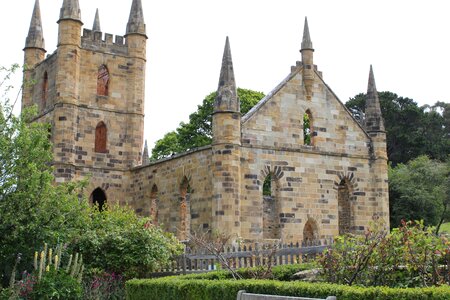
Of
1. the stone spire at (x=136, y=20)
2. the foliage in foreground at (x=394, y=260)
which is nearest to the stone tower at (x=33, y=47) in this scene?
the stone spire at (x=136, y=20)

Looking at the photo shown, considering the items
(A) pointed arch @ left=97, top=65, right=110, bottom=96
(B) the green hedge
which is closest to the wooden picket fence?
(B) the green hedge

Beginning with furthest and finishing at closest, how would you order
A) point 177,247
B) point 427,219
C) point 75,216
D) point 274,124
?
point 427,219 < point 274,124 < point 177,247 < point 75,216

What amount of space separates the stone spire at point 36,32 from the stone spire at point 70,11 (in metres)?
5.33

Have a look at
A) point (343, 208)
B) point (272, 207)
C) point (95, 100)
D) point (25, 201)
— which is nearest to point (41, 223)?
point (25, 201)

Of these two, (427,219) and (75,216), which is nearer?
(75,216)

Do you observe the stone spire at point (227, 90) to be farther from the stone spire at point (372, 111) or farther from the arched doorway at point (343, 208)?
the stone spire at point (372, 111)

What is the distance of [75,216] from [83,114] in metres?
16.1

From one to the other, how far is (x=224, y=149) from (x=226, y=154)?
0.23 meters

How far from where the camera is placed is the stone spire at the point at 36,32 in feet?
133

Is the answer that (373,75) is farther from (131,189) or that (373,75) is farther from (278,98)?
(131,189)

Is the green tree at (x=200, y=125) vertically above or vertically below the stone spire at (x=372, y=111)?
above

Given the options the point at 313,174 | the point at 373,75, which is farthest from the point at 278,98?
the point at 373,75

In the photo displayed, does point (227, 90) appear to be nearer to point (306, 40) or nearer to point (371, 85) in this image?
point (306, 40)

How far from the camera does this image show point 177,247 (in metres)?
22.6
